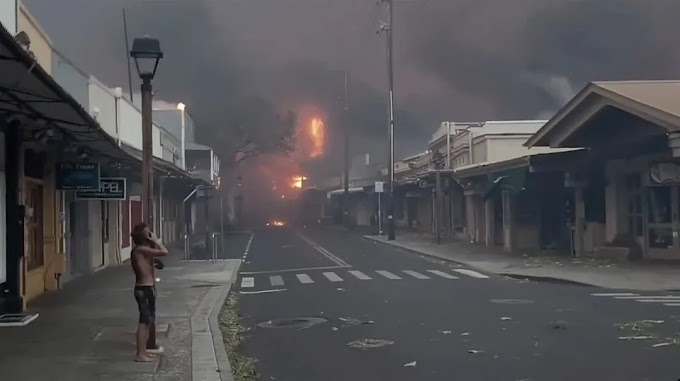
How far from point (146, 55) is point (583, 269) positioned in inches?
644

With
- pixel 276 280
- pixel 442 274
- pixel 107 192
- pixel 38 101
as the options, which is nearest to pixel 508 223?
pixel 442 274

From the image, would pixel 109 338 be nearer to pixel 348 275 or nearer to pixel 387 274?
pixel 348 275

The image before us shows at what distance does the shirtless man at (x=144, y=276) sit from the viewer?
10.3m

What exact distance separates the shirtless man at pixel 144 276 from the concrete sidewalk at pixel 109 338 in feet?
0.89

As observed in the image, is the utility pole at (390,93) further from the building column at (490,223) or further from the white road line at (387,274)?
the white road line at (387,274)

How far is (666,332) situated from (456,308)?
4212 millimetres

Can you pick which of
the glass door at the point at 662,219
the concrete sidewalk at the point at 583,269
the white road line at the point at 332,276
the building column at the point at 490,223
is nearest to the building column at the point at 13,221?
the white road line at the point at 332,276

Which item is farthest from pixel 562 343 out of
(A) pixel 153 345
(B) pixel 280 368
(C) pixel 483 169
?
(C) pixel 483 169

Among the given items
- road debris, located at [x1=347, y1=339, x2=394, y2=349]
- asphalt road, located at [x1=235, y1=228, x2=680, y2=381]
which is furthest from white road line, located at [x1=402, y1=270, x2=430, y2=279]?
road debris, located at [x1=347, y1=339, x2=394, y2=349]

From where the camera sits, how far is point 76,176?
19.0 metres

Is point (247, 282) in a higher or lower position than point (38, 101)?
lower

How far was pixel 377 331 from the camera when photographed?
13133 millimetres

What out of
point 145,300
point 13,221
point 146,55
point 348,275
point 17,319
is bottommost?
point 348,275

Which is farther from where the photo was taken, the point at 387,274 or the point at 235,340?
the point at 387,274
